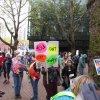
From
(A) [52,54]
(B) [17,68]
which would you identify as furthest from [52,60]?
(B) [17,68]

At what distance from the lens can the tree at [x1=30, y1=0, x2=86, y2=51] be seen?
38784 mm

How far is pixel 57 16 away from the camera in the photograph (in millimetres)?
40156

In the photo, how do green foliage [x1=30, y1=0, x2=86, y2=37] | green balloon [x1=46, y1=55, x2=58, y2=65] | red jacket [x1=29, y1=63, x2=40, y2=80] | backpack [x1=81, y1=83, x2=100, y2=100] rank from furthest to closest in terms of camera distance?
green foliage [x1=30, y1=0, x2=86, y2=37], red jacket [x1=29, y1=63, x2=40, y2=80], green balloon [x1=46, y1=55, x2=58, y2=65], backpack [x1=81, y1=83, x2=100, y2=100]

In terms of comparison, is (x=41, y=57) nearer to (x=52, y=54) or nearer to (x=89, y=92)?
(x=52, y=54)

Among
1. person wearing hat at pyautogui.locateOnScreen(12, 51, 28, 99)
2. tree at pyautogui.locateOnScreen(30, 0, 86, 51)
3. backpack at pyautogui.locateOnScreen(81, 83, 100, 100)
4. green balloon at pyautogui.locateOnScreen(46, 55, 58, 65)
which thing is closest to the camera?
backpack at pyautogui.locateOnScreen(81, 83, 100, 100)

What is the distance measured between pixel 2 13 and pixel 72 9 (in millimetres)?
10467

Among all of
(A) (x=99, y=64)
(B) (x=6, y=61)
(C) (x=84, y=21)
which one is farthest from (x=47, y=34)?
(A) (x=99, y=64)

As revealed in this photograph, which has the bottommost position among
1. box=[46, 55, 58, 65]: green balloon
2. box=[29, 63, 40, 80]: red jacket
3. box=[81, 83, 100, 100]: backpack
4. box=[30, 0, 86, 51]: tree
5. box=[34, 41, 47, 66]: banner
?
box=[29, 63, 40, 80]: red jacket

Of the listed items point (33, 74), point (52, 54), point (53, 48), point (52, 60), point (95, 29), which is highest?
point (95, 29)

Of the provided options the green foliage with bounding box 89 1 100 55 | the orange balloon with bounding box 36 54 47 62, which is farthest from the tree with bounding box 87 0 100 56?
the orange balloon with bounding box 36 54 47 62

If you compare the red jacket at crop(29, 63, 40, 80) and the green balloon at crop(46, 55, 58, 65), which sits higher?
the green balloon at crop(46, 55, 58, 65)

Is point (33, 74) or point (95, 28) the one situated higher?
point (95, 28)

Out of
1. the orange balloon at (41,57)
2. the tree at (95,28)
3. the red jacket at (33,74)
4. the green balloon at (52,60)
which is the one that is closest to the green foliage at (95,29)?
the tree at (95,28)

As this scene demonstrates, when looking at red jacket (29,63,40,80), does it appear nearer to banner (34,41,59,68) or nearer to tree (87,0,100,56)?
banner (34,41,59,68)
